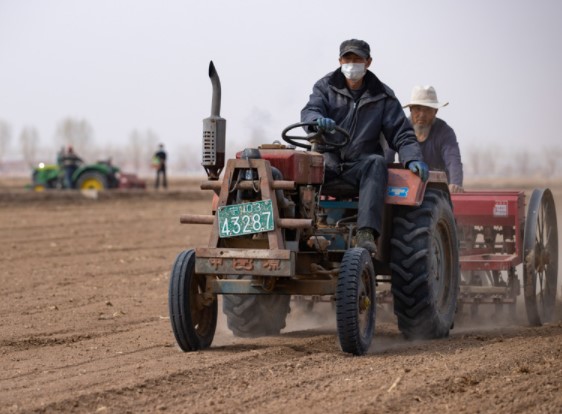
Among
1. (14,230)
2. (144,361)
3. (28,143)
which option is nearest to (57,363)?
(144,361)

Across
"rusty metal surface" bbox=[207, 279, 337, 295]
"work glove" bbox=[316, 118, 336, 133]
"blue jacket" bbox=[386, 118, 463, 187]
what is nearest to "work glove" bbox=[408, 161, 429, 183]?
"work glove" bbox=[316, 118, 336, 133]

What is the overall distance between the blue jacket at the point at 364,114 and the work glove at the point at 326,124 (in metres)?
0.44

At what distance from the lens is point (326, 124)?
23.9 ft

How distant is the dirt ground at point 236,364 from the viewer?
5328mm

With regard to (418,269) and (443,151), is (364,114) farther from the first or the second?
(443,151)

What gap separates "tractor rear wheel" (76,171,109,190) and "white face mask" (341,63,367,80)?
2335 cm

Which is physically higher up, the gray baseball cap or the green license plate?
the gray baseball cap

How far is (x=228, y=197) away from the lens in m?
6.79

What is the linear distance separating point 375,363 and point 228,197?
1379 millimetres

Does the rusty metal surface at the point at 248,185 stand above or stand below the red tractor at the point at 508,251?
above

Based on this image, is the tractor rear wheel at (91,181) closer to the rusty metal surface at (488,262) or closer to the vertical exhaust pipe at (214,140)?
the rusty metal surface at (488,262)

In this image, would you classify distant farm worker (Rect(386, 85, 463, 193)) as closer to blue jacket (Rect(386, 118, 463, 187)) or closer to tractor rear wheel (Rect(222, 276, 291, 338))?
blue jacket (Rect(386, 118, 463, 187))

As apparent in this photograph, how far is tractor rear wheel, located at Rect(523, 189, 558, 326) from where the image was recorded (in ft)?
29.8

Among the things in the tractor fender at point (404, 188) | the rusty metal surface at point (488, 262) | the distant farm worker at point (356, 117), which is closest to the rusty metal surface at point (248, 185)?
the distant farm worker at point (356, 117)
